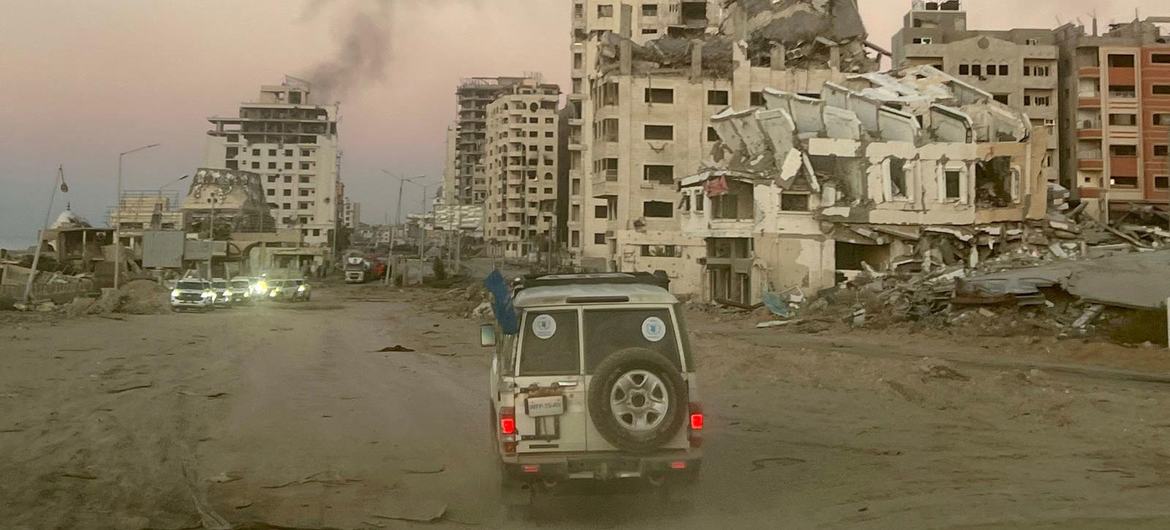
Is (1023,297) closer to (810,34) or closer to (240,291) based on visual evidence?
(240,291)

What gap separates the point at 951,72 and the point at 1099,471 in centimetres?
6951

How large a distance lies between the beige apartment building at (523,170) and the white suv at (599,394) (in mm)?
111633

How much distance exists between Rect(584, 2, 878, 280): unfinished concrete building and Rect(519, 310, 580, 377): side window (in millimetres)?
59388

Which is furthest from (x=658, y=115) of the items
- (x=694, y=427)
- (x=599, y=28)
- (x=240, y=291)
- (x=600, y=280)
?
(x=694, y=427)

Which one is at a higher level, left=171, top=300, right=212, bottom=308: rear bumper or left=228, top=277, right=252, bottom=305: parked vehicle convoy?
left=228, top=277, right=252, bottom=305: parked vehicle convoy

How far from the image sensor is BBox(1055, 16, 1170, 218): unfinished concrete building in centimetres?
6969

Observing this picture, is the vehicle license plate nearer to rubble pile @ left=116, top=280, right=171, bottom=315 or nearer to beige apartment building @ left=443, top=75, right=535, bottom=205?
rubble pile @ left=116, top=280, right=171, bottom=315

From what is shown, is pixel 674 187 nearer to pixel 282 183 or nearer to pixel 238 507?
pixel 238 507

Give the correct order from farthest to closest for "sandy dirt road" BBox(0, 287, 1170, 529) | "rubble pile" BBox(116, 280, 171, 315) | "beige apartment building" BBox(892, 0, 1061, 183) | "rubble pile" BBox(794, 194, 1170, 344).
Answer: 1. "beige apartment building" BBox(892, 0, 1061, 183)
2. "rubble pile" BBox(116, 280, 171, 315)
3. "rubble pile" BBox(794, 194, 1170, 344)
4. "sandy dirt road" BBox(0, 287, 1170, 529)

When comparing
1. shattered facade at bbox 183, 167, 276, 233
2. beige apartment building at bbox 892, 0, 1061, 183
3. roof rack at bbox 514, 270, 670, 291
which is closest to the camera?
roof rack at bbox 514, 270, 670, 291

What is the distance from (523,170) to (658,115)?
192 feet

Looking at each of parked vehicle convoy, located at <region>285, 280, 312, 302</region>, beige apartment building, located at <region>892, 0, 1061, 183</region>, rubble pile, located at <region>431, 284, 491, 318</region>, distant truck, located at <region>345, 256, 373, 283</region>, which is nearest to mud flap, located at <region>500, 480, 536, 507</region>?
rubble pile, located at <region>431, 284, 491, 318</region>

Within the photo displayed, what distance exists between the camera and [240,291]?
54.4 metres

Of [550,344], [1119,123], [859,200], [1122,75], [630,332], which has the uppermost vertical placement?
[1122,75]
